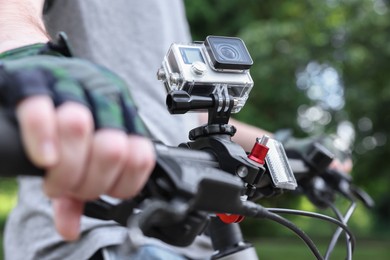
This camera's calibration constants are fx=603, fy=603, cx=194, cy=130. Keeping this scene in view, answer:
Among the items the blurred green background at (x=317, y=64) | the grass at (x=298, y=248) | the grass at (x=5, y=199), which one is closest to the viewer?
the blurred green background at (x=317, y=64)

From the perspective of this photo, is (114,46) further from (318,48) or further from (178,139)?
(318,48)

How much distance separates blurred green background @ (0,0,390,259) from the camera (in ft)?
29.3

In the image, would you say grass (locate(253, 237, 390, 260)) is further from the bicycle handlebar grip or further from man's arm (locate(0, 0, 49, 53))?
the bicycle handlebar grip

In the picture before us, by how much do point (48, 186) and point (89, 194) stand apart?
4cm

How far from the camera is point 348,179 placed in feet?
5.59

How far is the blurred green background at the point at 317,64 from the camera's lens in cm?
892

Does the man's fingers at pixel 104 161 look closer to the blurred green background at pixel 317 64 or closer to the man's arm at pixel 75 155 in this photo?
the man's arm at pixel 75 155

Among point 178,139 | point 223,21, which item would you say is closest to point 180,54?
point 178,139

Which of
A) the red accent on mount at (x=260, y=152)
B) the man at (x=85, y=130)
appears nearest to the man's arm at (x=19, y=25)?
the man at (x=85, y=130)

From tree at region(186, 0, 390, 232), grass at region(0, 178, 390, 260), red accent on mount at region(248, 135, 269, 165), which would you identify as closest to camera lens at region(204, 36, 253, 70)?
red accent on mount at region(248, 135, 269, 165)

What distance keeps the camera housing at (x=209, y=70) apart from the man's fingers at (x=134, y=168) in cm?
29

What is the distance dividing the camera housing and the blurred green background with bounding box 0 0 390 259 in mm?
7697

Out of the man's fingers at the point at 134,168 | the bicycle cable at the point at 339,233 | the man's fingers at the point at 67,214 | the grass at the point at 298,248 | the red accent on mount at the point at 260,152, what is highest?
the man's fingers at the point at 134,168

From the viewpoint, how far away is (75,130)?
590 millimetres
